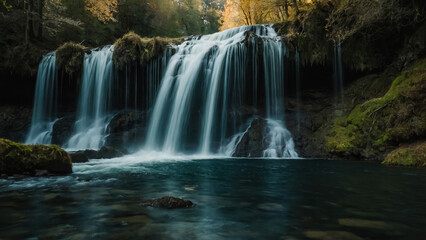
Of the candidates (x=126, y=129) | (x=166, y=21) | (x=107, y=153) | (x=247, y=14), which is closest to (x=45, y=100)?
(x=126, y=129)

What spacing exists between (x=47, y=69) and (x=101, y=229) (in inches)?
646

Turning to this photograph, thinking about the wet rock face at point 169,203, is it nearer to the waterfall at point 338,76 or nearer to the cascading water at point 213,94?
the cascading water at point 213,94

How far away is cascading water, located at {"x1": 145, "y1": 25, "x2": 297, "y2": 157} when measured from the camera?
12.4 meters

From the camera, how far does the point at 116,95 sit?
15.5m

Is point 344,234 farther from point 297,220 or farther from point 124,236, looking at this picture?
point 124,236

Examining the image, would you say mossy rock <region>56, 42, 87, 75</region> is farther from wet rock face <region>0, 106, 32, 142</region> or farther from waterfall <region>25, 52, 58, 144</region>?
wet rock face <region>0, 106, 32, 142</region>

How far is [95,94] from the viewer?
50.5ft

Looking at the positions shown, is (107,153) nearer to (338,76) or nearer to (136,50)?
(136,50)

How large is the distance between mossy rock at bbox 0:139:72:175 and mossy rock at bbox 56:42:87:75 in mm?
11140

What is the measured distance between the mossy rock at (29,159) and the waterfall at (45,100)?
11.4m

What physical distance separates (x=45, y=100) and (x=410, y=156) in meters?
17.5

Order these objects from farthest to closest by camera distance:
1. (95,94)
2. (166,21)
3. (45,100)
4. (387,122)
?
(166,21), (45,100), (95,94), (387,122)

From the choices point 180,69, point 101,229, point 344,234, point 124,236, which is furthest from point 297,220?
point 180,69

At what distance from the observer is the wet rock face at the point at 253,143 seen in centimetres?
1141
